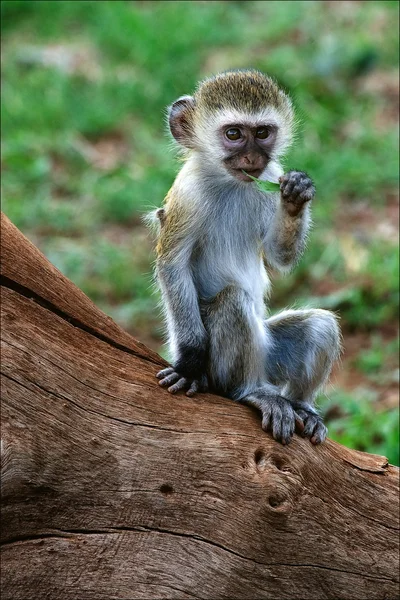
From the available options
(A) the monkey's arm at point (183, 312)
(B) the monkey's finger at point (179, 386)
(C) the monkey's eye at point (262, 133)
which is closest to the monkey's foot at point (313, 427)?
(A) the monkey's arm at point (183, 312)

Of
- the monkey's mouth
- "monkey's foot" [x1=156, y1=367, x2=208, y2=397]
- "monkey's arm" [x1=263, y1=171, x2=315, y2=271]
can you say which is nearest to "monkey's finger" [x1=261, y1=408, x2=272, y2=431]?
"monkey's foot" [x1=156, y1=367, x2=208, y2=397]

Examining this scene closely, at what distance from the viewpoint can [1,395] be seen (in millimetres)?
4055

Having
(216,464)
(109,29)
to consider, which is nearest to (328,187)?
(109,29)

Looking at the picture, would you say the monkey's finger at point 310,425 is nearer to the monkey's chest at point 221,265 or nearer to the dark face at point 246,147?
the monkey's chest at point 221,265

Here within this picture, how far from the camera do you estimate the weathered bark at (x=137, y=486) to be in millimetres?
4160

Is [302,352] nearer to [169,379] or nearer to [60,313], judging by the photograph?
[169,379]

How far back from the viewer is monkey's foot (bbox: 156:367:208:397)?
4734mm

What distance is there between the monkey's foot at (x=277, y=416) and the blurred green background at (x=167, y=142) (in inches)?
63.9

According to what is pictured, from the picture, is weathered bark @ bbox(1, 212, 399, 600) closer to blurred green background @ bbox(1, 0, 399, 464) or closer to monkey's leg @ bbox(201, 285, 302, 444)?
monkey's leg @ bbox(201, 285, 302, 444)

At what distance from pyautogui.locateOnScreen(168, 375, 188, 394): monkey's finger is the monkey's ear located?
1.56 metres

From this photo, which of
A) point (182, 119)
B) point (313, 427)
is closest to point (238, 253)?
point (182, 119)

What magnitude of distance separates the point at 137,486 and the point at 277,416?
2.90 feet

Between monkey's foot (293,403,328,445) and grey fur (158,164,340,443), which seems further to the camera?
grey fur (158,164,340,443)

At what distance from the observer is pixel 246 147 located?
5.31m
